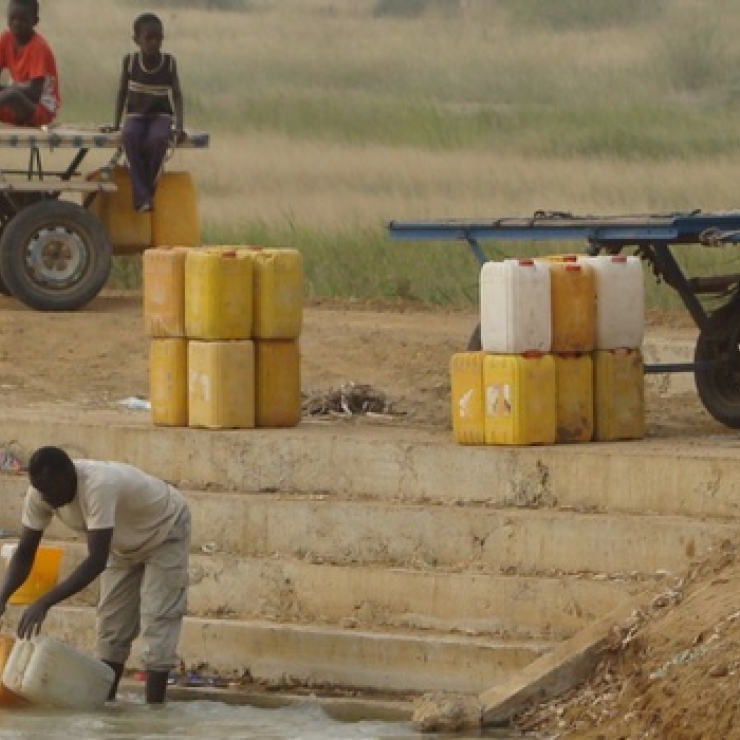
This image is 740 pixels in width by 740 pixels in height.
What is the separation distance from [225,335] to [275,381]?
0.32 meters

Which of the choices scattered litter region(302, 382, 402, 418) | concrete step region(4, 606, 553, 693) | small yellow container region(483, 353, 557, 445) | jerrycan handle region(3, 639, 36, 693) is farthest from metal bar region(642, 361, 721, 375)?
jerrycan handle region(3, 639, 36, 693)

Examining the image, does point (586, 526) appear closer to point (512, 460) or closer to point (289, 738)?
point (512, 460)

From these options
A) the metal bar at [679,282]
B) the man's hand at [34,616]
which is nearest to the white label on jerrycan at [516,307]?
the metal bar at [679,282]

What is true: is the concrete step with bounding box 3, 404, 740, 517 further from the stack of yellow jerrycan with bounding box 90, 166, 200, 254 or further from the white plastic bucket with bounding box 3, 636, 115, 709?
the stack of yellow jerrycan with bounding box 90, 166, 200, 254

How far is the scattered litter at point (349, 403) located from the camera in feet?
47.2

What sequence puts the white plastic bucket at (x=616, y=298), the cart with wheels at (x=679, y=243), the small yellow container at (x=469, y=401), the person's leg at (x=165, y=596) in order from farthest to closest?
the cart with wheels at (x=679, y=243) < the white plastic bucket at (x=616, y=298) < the small yellow container at (x=469, y=401) < the person's leg at (x=165, y=596)

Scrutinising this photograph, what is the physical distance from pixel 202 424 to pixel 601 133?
16.7m

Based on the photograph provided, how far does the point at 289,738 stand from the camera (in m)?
11.3

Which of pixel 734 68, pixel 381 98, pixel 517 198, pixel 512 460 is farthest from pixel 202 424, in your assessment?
pixel 734 68

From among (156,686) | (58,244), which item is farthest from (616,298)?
(58,244)

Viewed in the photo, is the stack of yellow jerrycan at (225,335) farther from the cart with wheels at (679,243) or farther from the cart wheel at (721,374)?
the cart wheel at (721,374)

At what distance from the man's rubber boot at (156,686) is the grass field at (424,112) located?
22.5ft

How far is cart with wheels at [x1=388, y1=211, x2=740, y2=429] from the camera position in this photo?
13266 mm

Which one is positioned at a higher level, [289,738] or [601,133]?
[601,133]
